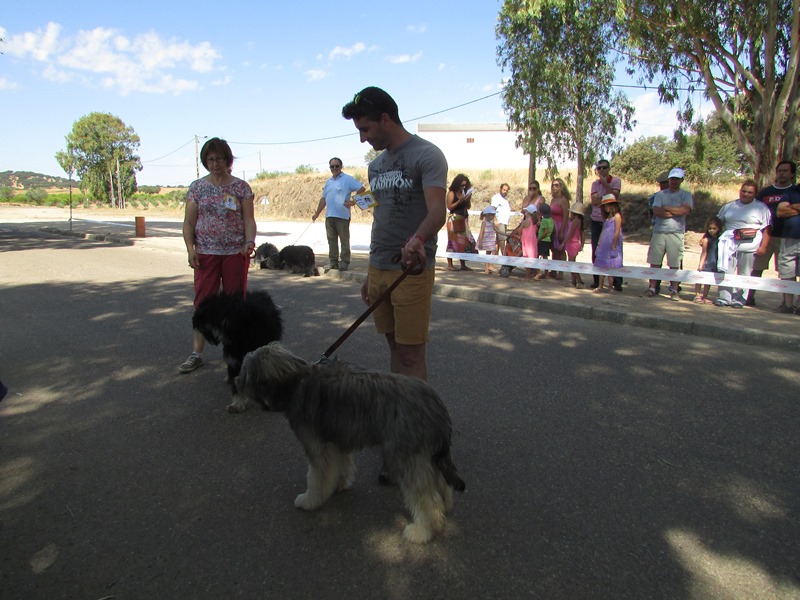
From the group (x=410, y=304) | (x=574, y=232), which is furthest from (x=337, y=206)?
(x=410, y=304)

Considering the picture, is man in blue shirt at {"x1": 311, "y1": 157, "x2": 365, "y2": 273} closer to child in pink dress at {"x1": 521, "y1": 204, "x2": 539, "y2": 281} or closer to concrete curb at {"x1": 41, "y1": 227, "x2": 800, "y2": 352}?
concrete curb at {"x1": 41, "y1": 227, "x2": 800, "y2": 352}

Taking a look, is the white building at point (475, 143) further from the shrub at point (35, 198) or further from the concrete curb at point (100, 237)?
the shrub at point (35, 198)

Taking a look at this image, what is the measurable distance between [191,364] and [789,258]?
7803 millimetres

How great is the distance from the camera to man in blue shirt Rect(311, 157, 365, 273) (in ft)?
33.5

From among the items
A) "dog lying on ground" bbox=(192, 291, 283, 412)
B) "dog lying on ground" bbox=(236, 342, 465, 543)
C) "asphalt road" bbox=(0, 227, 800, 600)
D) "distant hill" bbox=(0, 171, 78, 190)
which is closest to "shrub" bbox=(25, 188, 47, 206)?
"asphalt road" bbox=(0, 227, 800, 600)

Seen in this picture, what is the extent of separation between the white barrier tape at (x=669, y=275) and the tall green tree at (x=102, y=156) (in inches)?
2530

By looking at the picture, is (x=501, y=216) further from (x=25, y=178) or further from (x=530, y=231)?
(x=25, y=178)

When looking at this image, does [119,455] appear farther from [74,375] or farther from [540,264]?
[540,264]

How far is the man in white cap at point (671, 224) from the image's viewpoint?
819 centimetres

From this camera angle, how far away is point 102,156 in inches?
2532

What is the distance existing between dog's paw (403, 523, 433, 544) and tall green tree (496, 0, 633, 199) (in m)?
18.0

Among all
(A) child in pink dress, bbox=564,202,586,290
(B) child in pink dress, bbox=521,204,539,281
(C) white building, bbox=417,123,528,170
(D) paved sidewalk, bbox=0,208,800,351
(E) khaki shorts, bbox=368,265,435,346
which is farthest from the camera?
(C) white building, bbox=417,123,528,170

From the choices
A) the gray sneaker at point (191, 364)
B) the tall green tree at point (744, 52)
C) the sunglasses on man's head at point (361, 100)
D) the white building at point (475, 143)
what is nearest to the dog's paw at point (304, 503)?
the sunglasses on man's head at point (361, 100)

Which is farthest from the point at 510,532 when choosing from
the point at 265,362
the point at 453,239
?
the point at 453,239
